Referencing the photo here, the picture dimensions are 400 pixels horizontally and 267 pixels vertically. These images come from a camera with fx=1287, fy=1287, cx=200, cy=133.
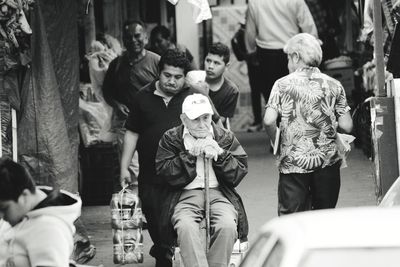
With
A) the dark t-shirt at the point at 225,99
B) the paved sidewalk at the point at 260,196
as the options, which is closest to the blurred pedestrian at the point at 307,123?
the paved sidewalk at the point at 260,196

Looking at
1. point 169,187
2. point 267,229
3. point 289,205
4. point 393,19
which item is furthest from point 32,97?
point 267,229

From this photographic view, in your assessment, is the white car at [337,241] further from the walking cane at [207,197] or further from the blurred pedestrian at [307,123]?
the blurred pedestrian at [307,123]

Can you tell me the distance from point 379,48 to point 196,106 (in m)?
1.48

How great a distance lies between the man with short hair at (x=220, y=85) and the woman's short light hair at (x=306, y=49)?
5.12 feet

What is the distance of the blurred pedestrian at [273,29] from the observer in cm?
1555

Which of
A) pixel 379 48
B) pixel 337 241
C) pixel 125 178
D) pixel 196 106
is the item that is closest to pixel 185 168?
pixel 196 106

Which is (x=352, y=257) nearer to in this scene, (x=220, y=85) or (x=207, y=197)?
(x=207, y=197)

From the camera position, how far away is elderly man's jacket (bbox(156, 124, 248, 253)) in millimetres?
9195

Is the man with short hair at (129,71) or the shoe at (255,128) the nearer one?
the man with short hair at (129,71)

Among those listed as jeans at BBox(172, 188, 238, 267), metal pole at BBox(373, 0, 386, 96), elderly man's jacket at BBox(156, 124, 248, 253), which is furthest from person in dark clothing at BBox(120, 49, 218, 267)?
metal pole at BBox(373, 0, 386, 96)

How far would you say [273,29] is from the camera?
15.8m

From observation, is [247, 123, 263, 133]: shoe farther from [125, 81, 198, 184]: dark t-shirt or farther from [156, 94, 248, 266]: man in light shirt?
[156, 94, 248, 266]: man in light shirt

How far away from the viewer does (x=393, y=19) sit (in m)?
10.7

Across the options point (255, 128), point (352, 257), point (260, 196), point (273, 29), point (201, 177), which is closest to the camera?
point (352, 257)
